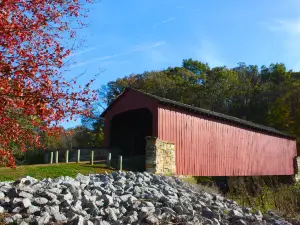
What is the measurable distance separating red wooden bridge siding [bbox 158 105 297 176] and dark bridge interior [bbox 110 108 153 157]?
14.6 ft

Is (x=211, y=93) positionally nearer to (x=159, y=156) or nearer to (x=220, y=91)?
(x=220, y=91)

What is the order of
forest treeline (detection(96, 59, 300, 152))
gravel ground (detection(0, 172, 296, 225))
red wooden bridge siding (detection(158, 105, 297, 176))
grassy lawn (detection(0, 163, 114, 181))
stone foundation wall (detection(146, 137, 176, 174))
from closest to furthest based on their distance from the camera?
gravel ground (detection(0, 172, 296, 225)) → grassy lawn (detection(0, 163, 114, 181)) → stone foundation wall (detection(146, 137, 176, 174)) → red wooden bridge siding (detection(158, 105, 297, 176)) → forest treeline (detection(96, 59, 300, 152))

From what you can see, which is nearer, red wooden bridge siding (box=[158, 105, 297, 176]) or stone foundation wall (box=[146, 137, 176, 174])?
stone foundation wall (box=[146, 137, 176, 174])

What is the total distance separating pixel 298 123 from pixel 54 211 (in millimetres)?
28789

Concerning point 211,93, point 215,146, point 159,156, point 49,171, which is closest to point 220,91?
point 211,93

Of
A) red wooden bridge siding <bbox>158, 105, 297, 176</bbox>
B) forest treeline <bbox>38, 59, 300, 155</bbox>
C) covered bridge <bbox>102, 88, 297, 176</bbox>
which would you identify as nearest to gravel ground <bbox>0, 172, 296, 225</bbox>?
covered bridge <bbox>102, 88, 297, 176</bbox>

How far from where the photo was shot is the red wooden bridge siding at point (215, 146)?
14.6 metres

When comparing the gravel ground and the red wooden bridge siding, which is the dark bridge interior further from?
the gravel ground

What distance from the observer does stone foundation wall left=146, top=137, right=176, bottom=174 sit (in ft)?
40.6

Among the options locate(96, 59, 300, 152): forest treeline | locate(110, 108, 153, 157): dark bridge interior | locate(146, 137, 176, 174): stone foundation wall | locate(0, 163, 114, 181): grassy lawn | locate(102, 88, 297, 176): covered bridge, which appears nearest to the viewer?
locate(0, 163, 114, 181): grassy lawn

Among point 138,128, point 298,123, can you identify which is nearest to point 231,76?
point 298,123

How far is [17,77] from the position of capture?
4.78 m

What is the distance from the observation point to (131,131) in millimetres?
21125

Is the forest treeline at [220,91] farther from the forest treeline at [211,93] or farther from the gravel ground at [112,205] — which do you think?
the gravel ground at [112,205]
